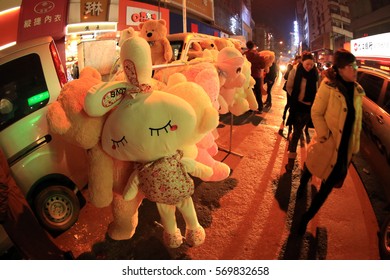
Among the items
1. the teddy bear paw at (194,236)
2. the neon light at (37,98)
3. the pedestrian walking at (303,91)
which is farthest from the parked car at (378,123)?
the neon light at (37,98)

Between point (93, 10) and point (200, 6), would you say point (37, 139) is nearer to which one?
point (93, 10)

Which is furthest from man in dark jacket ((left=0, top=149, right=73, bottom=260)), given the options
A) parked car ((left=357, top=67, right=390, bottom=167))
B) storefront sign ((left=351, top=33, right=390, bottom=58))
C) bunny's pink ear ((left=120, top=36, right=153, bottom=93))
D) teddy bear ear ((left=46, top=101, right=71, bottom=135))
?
storefront sign ((left=351, top=33, right=390, bottom=58))

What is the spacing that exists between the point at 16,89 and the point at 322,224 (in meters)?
4.04

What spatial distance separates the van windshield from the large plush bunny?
1.64m

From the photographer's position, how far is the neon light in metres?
2.90

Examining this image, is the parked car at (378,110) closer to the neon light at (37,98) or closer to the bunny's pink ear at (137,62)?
the bunny's pink ear at (137,62)

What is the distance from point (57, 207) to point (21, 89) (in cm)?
147

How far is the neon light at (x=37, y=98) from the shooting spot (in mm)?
2903

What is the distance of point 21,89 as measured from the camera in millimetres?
2889

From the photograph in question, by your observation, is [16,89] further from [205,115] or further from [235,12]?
[235,12]

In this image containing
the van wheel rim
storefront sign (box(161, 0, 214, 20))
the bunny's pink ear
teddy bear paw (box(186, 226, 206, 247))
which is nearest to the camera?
the bunny's pink ear

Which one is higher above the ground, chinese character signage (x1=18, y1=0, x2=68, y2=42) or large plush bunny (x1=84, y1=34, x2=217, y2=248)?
chinese character signage (x1=18, y1=0, x2=68, y2=42)

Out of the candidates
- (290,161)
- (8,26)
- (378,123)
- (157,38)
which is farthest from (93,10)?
(378,123)

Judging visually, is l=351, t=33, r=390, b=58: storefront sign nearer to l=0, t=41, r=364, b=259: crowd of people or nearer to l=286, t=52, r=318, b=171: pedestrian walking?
l=286, t=52, r=318, b=171: pedestrian walking
